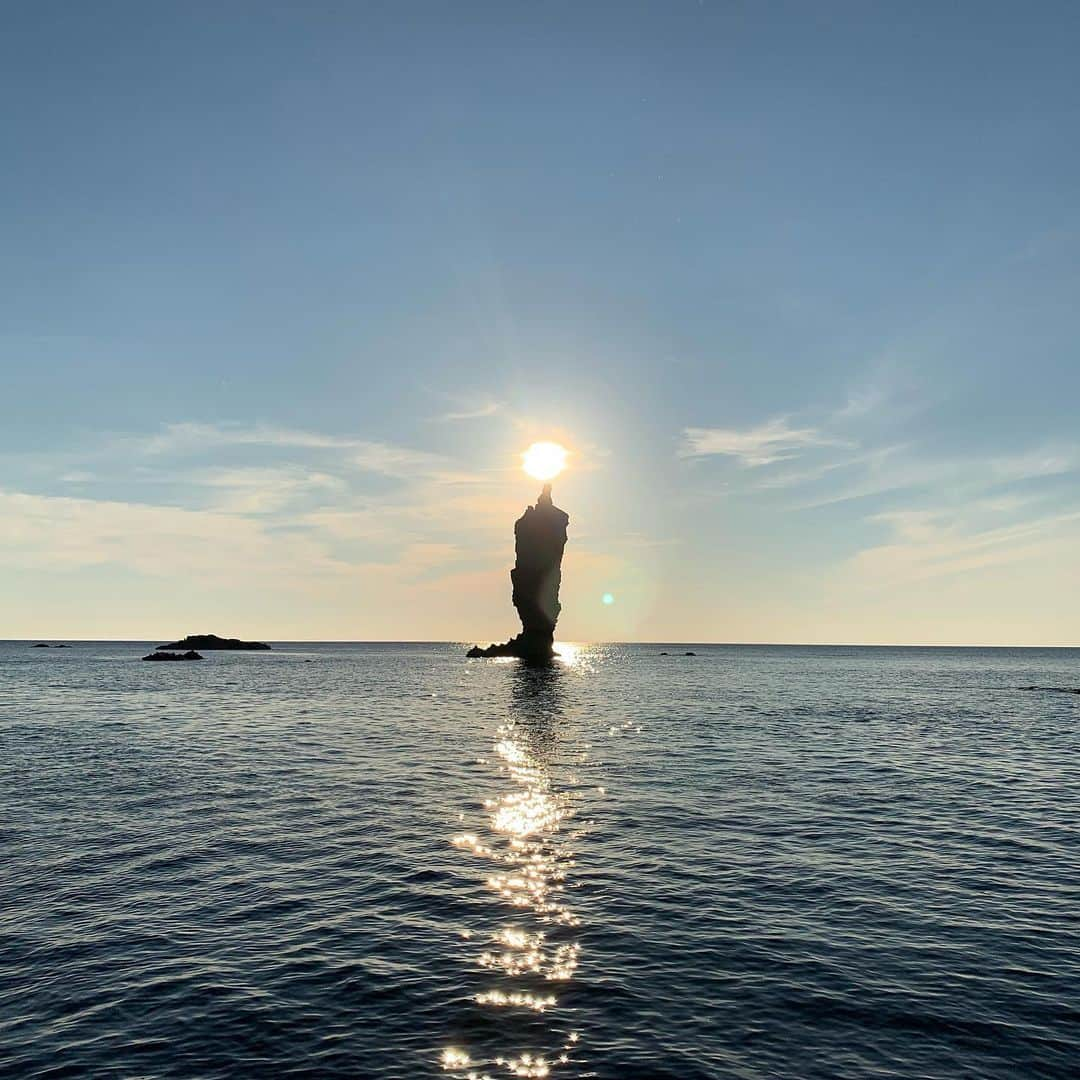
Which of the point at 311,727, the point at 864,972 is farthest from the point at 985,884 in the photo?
the point at 311,727

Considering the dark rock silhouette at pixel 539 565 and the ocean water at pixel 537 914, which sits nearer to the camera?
the ocean water at pixel 537 914

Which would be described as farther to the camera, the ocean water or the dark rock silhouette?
the dark rock silhouette

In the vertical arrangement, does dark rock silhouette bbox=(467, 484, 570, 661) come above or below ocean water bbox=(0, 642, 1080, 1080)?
above

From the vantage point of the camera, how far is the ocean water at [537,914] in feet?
43.7

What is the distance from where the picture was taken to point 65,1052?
42.9 ft

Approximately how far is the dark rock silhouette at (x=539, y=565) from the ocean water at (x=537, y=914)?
381 ft

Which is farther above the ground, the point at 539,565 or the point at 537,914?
the point at 539,565

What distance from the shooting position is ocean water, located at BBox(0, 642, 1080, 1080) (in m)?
13.3

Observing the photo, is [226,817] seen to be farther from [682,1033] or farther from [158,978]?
[682,1033]

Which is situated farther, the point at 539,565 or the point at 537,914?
the point at 539,565

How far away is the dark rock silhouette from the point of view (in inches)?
6363

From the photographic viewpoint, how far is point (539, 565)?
160875 mm

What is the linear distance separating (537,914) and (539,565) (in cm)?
14154

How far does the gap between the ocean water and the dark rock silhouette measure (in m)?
116
